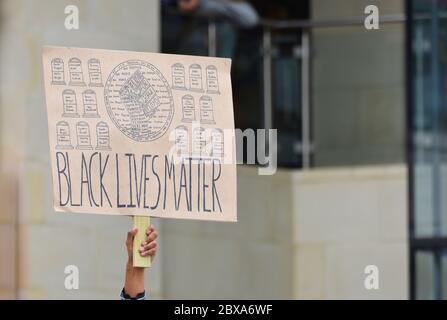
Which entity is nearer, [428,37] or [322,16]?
[428,37]

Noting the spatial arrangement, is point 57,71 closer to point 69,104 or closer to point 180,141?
point 69,104

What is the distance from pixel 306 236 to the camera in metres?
12.1

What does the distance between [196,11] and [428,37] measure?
1.85 m

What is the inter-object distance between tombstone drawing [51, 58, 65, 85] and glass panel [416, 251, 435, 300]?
5899 millimetres

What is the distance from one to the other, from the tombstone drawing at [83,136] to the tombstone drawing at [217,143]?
550 millimetres

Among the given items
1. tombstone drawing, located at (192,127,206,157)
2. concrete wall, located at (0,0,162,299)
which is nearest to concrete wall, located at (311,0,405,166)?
concrete wall, located at (0,0,162,299)

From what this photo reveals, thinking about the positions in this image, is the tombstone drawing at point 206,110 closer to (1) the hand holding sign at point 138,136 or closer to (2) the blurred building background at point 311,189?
(1) the hand holding sign at point 138,136

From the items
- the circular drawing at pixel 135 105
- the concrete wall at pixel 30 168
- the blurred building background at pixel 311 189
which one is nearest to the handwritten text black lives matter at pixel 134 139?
the circular drawing at pixel 135 105

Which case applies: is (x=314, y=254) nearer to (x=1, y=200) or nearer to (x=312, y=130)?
(x=312, y=130)

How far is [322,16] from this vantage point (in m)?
12.9

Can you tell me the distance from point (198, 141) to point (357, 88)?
6.33 m

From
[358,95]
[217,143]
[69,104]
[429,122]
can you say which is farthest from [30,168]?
[217,143]

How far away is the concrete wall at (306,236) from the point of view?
472 inches

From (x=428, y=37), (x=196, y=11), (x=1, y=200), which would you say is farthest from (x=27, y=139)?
(x=428, y=37)
